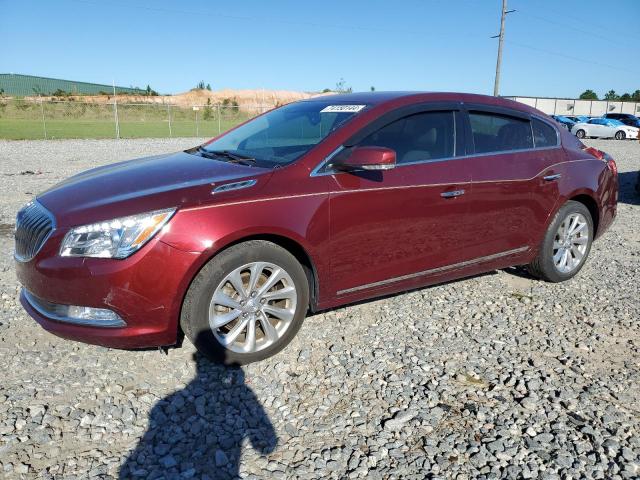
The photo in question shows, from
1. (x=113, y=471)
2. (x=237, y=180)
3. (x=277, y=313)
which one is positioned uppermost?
(x=237, y=180)

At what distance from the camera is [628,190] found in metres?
10.6

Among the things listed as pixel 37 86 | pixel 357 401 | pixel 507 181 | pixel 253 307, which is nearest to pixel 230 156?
pixel 253 307

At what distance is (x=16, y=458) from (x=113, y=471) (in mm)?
477

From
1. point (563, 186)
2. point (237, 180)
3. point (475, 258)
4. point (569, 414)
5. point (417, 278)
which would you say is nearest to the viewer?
point (569, 414)

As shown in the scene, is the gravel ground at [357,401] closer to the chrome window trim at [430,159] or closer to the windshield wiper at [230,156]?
the chrome window trim at [430,159]

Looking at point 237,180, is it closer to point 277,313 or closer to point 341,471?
point 277,313

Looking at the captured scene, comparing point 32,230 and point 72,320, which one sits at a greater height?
point 32,230

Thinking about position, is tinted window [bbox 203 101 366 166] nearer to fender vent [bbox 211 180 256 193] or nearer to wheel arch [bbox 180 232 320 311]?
fender vent [bbox 211 180 256 193]

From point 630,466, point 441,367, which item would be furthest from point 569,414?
point 441,367

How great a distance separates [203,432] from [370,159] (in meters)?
1.88

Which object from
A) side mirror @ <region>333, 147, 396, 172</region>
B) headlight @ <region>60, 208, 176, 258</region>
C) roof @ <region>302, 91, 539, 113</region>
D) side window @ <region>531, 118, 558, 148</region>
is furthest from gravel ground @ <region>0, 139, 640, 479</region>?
roof @ <region>302, 91, 539, 113</region>

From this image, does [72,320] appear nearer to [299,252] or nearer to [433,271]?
[299,252]

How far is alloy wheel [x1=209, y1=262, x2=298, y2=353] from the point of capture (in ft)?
10.1

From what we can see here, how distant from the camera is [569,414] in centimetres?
277
